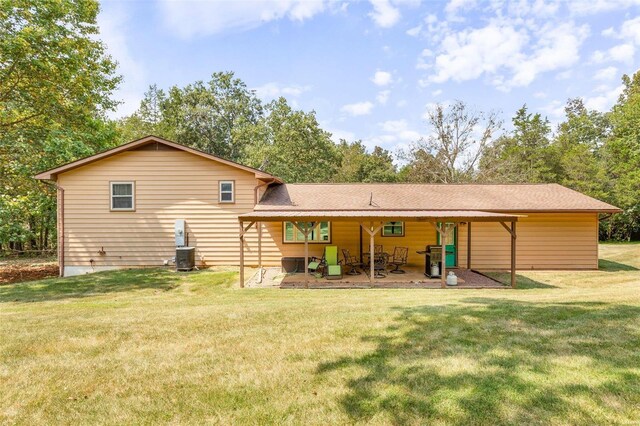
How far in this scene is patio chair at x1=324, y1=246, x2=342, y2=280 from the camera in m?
10.9

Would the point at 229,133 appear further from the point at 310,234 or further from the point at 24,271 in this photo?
the point at 310,234

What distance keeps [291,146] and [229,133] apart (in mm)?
11167

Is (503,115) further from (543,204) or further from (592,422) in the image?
(592,422)

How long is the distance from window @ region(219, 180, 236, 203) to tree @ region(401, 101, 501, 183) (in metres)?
21.2

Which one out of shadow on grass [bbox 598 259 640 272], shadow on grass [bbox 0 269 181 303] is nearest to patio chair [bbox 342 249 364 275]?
shadow on grass [bbox 0 269 181 303]

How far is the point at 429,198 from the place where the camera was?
13812 mm

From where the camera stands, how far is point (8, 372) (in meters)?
3.56

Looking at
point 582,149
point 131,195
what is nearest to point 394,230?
point 131,195

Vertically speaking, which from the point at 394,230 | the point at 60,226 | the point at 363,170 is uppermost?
the point at 363,170

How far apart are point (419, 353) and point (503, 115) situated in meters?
28.9

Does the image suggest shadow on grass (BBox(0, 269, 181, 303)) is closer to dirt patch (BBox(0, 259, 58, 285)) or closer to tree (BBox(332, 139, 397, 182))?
dirt patch (BBox(0, 259, 58, 285))

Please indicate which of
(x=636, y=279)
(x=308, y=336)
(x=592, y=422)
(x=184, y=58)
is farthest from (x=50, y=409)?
(x=184, y=58)

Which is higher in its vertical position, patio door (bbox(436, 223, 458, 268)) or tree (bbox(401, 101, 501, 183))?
tree (bbox(401, 101, 501, 183))

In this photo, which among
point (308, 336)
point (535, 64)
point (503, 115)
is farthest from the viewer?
point (503, 115)
